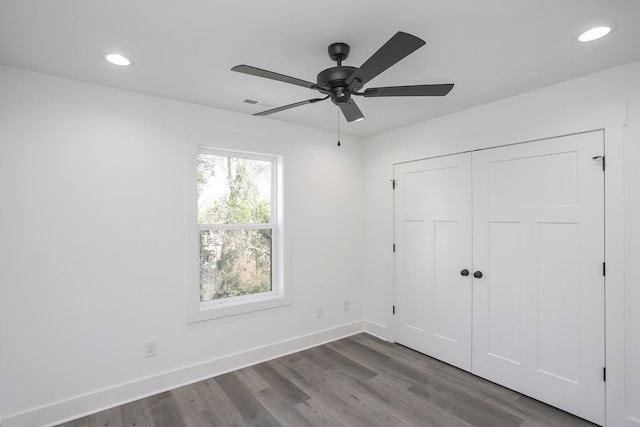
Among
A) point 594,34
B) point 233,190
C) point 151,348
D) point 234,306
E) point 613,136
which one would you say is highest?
point 594,34

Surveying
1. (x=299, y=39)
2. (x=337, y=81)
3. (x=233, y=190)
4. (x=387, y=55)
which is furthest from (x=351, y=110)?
(x=233, y=190)

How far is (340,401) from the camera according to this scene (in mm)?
2607

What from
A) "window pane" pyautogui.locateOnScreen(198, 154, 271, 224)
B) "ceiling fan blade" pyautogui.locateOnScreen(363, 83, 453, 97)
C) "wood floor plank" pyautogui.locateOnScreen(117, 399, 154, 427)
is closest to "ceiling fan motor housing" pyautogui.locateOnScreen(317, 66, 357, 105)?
"ceiling fan blade" pyautogui.locateOnScreen(363, 83, 453, 97)

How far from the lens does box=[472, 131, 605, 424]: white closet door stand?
2.33m

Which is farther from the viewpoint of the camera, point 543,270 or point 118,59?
point 543,270

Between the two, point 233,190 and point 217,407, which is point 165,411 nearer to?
point 217,407

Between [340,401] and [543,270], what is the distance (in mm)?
1935

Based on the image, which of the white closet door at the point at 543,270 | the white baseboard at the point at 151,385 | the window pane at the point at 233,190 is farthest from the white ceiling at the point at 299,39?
the white baseboard at the point at 151,385

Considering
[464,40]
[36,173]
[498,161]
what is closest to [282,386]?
[36,173]

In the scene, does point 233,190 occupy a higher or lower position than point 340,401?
higher

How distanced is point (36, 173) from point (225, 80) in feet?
4.91

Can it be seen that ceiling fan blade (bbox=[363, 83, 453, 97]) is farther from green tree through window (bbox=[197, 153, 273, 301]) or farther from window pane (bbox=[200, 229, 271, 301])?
window pane (bbox=[200, 229, 271, 301])

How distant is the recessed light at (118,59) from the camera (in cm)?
205

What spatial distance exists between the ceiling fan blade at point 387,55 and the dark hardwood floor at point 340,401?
7.58ft
